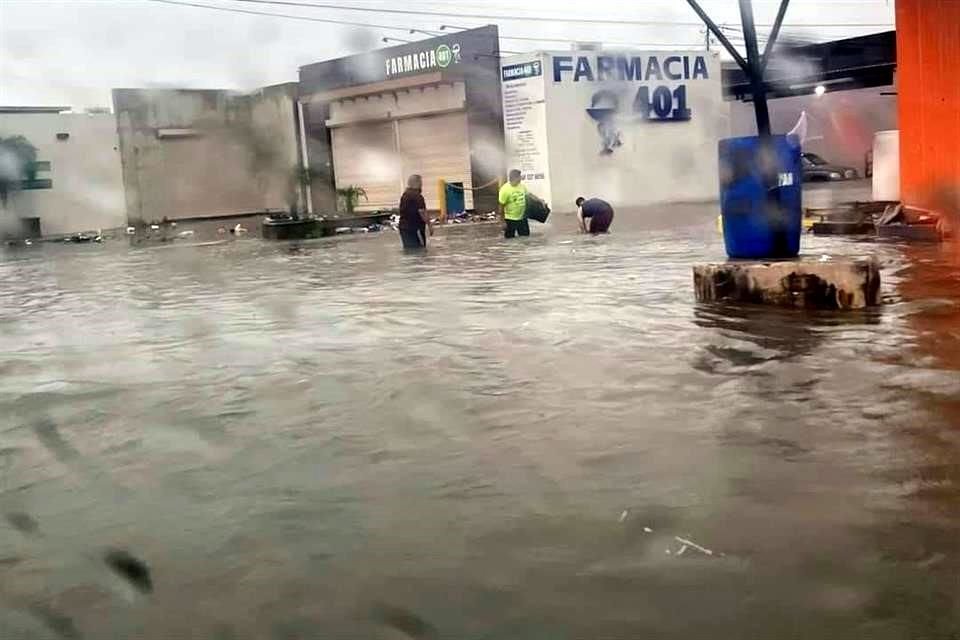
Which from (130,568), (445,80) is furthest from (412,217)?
(130,568)

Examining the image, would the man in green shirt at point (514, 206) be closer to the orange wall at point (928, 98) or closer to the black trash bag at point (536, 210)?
the black trash bag at point (536, 210)

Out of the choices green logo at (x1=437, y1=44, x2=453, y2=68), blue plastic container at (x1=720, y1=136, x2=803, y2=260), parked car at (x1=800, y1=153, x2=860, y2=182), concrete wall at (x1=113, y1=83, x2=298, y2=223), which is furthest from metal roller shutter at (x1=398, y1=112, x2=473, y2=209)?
blue plastic container at (x1=720, y1=136, x2=803, y2=260)

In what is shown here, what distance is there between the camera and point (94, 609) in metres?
2.36

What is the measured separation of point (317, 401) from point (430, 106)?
15971 mm

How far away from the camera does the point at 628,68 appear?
1981cm

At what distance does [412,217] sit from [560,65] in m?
7.61

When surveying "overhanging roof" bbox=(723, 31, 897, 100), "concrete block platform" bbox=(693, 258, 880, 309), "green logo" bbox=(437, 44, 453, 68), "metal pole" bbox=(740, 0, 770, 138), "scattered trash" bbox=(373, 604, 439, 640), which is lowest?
"scattered trash" bbox=(373, 604, 439, 640)

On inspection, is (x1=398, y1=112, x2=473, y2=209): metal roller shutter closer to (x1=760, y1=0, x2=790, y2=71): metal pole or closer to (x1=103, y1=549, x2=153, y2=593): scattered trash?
(x1=760, y1=0, x2=790, y2=71): metal pole

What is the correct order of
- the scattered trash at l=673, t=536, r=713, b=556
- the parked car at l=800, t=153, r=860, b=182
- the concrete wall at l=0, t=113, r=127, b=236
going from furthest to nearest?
the parked car at l=800, t=153, r=860, b=182 < the concrete wall at l=0, t=113, r=127, b=236 < the scattered trash at l=673, t=536, r=713, b=556

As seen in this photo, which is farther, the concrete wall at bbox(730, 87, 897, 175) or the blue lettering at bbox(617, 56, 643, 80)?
the blue lettering at bbox(617, 56, 643, 80)

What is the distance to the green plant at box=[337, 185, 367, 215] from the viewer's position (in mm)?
19250

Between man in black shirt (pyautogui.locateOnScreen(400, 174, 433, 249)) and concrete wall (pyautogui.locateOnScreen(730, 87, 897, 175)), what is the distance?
7.29 metres

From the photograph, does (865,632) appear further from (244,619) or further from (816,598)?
(244,619)

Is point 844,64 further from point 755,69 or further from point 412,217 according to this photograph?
point 755,69
